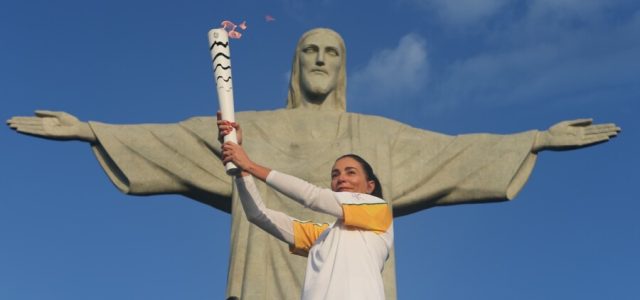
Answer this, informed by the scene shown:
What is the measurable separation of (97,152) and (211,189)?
1.23m

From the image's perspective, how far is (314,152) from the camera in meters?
12.8

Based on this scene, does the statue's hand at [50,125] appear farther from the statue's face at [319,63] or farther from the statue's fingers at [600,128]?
the statue's fingers at [600,128]

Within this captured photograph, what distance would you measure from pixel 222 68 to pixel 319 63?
15.3ft

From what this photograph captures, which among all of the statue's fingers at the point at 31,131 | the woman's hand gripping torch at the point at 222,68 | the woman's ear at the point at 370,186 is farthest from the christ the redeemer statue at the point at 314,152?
the woman's ear at the point at 370,186

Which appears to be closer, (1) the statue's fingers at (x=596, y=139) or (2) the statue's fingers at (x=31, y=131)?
(2) the statue's fingers at (x=31, y=131)

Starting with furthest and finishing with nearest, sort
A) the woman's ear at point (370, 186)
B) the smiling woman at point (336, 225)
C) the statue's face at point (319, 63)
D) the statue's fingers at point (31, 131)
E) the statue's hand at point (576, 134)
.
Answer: the statue's face at point (319, 63) < the statue's hand at point (576, 134) < the statue's fingers at point (31, 131) < the woman's ear at point (370, 186) < the smiling woman at point (336, 225)

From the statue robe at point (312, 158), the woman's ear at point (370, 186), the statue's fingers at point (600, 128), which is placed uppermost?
the statue's fingers at point (600, 128)

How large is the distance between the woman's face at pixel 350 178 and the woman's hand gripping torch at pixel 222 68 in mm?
772

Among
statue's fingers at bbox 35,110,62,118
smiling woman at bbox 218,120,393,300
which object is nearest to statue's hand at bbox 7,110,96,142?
statue's fingers at bbox 35,110,62,118

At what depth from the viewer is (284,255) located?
39.6ft

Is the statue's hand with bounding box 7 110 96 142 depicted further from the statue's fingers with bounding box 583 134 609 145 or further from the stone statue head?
the statue's fingers with bounding box 583 134 609 145

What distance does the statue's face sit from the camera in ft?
43.7

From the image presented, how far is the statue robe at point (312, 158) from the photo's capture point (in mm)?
12633

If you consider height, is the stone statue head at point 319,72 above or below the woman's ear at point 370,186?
above
